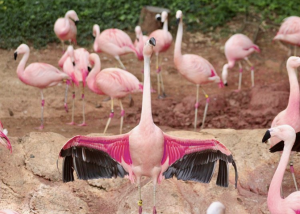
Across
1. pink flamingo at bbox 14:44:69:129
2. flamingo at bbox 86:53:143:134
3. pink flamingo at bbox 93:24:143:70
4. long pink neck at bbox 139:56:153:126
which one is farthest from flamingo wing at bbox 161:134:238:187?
pink flamingo at bbox 93:24:143:70

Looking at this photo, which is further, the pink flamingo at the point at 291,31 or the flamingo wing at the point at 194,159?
the pink flamingo at the point at 291,31

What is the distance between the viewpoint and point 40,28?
1062cm

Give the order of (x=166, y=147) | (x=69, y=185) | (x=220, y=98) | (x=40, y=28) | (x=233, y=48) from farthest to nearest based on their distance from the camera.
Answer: (x=40, y=28), (x=233, y=48), (x=220, y=98), (x=69, y=185), (x=166, y=147)

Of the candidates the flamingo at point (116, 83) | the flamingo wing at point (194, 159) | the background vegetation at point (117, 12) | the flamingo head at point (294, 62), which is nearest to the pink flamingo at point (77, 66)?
the flamingo at point (116, 83)

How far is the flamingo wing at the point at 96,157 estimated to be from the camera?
4543 mm

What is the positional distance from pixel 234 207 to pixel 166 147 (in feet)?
2.59

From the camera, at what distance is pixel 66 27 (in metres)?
9.62

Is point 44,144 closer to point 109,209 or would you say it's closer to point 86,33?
point 109,209

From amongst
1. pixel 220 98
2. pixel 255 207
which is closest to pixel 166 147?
pixel 255 207

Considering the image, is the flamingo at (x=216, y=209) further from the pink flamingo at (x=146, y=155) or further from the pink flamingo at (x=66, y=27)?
the pink flamingo at (x=66, y=27)

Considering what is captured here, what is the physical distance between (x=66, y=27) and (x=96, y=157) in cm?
529

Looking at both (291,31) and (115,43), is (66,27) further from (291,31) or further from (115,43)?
(291,31)

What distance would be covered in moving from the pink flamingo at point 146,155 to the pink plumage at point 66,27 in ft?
17.3

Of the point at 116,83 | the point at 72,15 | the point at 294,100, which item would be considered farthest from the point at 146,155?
the point at 72,15
